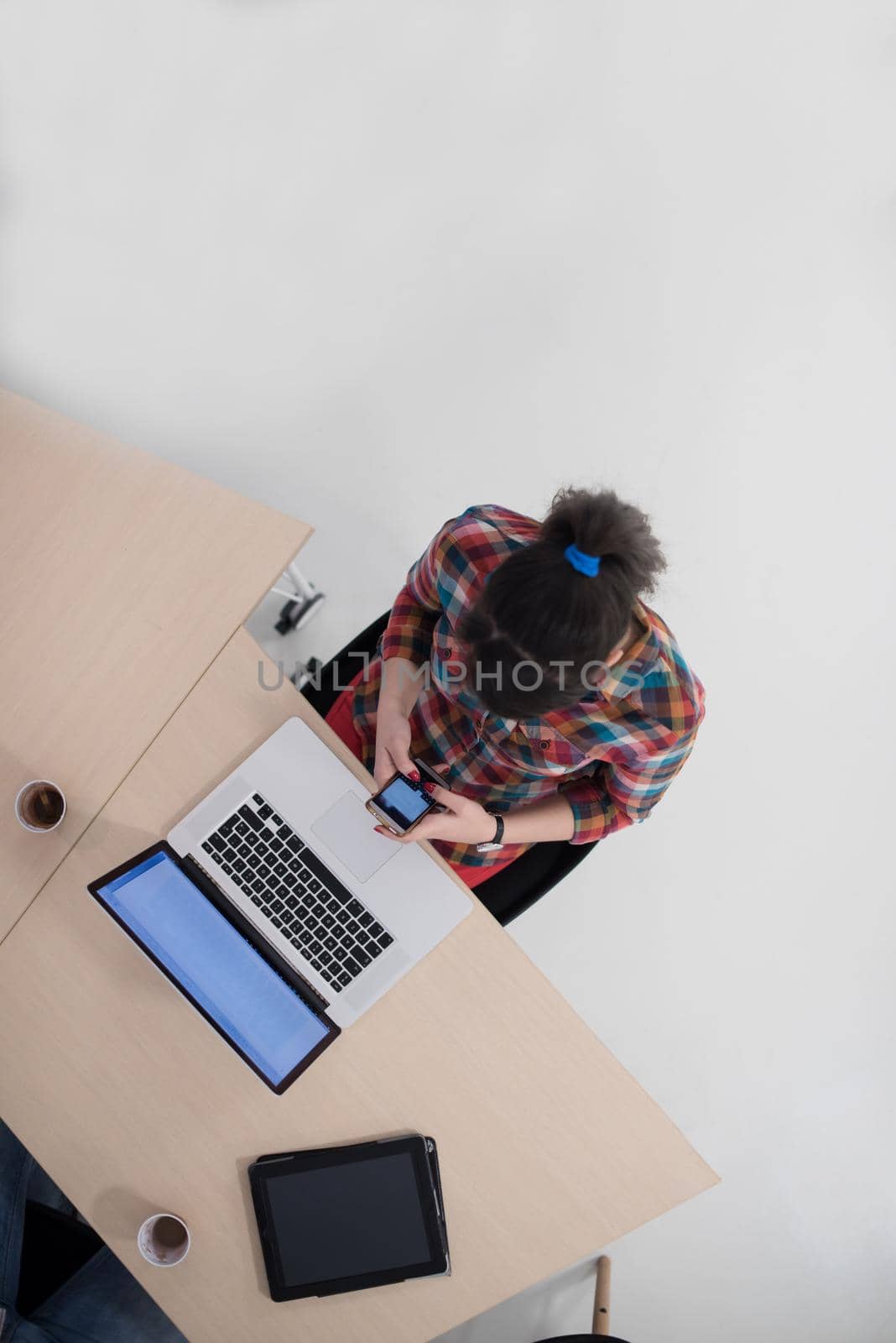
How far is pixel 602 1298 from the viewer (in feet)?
5.50

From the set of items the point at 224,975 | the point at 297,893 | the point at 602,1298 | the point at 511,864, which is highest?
the point at 511,864

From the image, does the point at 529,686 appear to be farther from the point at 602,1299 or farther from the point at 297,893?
the point at 602,1299

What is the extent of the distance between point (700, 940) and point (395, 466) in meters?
1.34

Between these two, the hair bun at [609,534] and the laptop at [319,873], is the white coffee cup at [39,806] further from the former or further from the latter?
the hair bun at [609,534]

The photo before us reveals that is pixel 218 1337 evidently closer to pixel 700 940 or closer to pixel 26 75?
pixel 700 940

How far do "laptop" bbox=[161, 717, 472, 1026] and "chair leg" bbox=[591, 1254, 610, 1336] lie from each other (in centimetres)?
100

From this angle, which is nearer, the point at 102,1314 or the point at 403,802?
the point at 403,802

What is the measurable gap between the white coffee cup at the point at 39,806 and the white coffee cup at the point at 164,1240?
0.55 meters

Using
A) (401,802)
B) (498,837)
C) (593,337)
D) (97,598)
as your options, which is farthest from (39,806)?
(593,337)

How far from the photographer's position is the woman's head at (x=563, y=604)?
0.95m

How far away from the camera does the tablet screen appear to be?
1.13m

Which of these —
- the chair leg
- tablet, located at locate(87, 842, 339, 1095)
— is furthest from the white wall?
tablet, located at locate(87, 842, 339, 1095)

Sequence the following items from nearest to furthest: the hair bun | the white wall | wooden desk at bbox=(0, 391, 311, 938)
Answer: the hair bun → wooden desk at bbox=(0, 391, 311, 938) → the white wall

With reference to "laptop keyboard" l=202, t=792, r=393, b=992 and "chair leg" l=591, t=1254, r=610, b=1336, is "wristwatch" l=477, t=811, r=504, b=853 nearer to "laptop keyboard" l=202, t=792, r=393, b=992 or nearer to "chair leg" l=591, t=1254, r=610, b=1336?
"laptop keyboard" l=202, t=792, r=393, b=992
